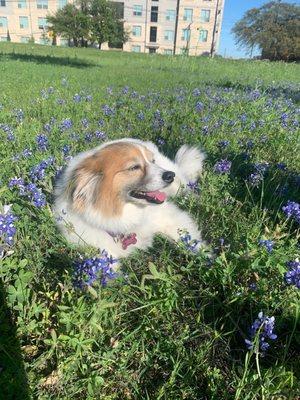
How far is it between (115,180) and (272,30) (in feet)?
196

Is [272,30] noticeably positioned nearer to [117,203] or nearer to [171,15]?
[171,15]

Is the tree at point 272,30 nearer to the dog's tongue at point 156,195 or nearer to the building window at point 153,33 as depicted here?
the building window at point 153,33

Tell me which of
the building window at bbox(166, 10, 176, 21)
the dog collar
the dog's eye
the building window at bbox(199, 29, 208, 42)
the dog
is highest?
the building window at bbox(166, 10, 176, 21)

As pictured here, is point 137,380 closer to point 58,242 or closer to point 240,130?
point 58,242

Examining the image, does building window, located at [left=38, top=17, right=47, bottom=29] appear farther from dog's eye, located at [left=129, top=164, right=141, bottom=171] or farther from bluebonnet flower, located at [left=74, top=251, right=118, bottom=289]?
bluebonnet flower, located at [left=74, top=251, right=118, bottom=289]

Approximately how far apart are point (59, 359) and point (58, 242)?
94 centimetres

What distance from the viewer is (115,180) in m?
2.61

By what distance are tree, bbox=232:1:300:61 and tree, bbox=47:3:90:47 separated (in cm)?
2577

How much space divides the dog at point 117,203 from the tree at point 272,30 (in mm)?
56332

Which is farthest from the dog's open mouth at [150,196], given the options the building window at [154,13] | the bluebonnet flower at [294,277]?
the building window at [154,13]

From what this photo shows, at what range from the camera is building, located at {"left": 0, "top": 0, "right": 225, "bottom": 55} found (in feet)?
206

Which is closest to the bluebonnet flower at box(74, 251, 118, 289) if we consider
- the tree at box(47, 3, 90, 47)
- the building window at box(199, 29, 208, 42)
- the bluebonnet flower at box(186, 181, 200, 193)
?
the bluebonnet flower at box(186, 181, 200, 193)

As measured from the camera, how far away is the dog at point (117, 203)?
2555mm

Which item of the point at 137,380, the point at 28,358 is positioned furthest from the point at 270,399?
the point at 28,358
